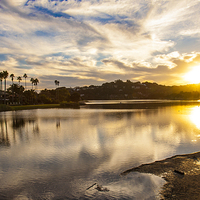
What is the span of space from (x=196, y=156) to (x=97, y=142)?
1176 centimetres

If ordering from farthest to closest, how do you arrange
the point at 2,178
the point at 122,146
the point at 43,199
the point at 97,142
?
the point at 97,142
the point at 122,146
the point at 2,178
the point at 43,199

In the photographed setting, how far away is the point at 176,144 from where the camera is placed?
2167 centimetres

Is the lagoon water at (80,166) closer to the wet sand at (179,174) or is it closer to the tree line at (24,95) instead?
the wet sand at (179,174)

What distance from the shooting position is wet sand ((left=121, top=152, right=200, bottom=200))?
9.96 meters

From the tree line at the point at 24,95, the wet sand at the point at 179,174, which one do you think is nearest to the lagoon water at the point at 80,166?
the wet sand at the point at 179,174

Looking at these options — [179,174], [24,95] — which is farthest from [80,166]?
[24,95]

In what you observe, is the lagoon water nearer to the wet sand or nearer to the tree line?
the wet sand

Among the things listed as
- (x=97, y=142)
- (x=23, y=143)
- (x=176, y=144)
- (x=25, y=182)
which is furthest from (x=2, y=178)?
(x=176, y=144)

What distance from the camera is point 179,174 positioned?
12273mm

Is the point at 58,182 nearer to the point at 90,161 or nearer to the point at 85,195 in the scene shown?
the point at 85,195

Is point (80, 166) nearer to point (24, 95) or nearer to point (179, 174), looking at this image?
point (179, 174)

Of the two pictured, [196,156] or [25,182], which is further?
[196,156]

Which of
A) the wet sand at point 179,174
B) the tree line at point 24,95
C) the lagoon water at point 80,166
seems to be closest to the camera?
the wet sand at point 179,174

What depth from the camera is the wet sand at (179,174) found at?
392 inches
